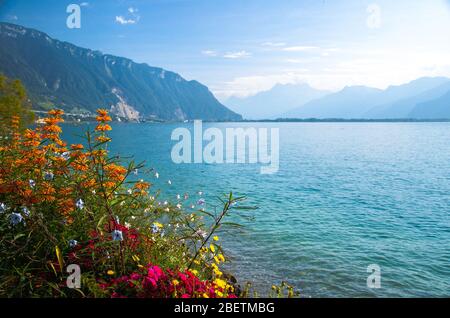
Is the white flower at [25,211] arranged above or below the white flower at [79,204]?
below

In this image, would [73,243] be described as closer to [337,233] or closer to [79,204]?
[79,204]

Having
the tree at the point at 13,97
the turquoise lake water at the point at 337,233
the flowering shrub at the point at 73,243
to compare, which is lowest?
the turquoise lake water at the point at 337,233

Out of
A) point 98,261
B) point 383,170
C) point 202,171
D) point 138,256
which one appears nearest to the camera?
point 98,261

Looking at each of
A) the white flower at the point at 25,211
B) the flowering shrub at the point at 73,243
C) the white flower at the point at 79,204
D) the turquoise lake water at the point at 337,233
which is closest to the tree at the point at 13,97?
the turquoise lake water at the point at 337,233

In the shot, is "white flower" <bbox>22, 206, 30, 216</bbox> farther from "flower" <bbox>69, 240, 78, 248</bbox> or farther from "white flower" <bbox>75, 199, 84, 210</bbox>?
"flower" <bbox>69, 240, 78, 248</bbox>

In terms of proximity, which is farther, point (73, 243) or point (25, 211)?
point (25, 211)

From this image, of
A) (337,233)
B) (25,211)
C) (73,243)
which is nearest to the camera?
(73,243)

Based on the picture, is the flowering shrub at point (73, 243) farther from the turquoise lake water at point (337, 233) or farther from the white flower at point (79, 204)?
the turquoise lake water at point (337, 233)

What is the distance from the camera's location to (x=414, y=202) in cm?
3148

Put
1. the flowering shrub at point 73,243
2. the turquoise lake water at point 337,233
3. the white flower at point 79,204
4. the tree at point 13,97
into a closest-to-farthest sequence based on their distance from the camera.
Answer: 1. the flowering shrub at point 73,243
2. the white flower at point 79,204
3. the turquoise lake water at point 337,233
4. the tree at point 13,97

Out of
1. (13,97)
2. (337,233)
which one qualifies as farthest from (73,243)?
(13,97)
